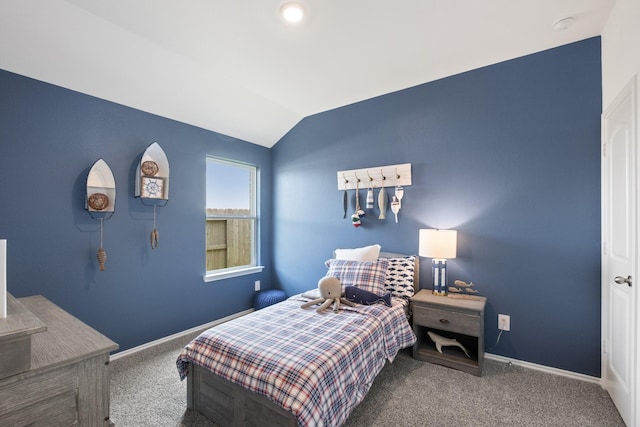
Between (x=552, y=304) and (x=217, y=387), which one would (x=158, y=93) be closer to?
(x=217, y=387)

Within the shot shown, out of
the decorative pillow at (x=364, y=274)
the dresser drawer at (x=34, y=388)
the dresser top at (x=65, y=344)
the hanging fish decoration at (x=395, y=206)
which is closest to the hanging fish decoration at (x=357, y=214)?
the hanging fish decoration at (x=395, y=206)

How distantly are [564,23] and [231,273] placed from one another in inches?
154

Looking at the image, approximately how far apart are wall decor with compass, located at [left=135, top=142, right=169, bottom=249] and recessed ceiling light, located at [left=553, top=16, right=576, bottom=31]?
351 centimetres

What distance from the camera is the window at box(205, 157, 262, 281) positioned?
3639 mm

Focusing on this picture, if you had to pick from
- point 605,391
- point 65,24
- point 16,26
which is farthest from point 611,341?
point 16,26

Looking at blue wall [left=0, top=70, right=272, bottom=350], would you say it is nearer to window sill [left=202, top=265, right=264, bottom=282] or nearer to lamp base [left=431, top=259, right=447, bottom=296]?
window sill [left=202, top=265, right=264, bottom=282]

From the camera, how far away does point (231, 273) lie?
368 cm

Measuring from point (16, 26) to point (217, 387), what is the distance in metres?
2.75

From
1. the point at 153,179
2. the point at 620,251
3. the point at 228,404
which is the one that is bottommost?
the point at 228,404

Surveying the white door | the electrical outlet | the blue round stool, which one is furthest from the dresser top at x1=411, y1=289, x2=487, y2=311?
the blue round stool

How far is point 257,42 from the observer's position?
7.70 feet

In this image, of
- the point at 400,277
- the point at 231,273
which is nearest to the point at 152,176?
the point at 231,273

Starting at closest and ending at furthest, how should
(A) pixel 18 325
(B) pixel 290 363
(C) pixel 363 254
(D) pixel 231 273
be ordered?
(A) pixel 18 325 < (B) pixel 290 363 < (C) pixel 363 254 < (D) pixel 231 273

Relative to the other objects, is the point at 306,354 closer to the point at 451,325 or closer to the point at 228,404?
the point at 228,404
